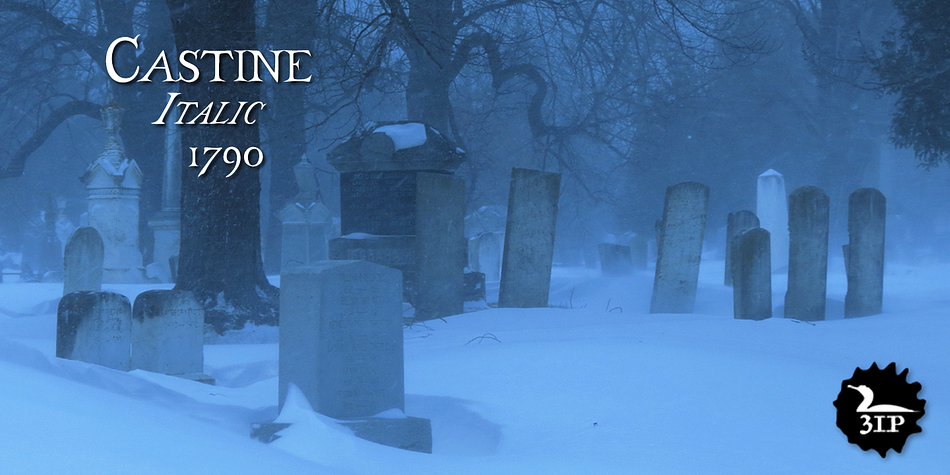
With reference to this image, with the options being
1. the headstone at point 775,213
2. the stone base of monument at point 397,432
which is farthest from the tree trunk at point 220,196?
the headstone at point 775,213

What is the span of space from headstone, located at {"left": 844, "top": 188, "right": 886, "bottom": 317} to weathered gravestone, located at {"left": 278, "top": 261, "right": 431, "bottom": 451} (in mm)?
7672

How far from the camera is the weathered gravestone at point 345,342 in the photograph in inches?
177

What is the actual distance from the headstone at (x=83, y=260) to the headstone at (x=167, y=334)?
267 cm

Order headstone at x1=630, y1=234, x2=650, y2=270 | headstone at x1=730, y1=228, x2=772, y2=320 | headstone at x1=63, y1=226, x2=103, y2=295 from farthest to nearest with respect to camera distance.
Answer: headstone at x1=630, y1=234, x2=650, y2=270
headstone at x1=730, y1=228, x2=772, y2=320
headstone at x1=63, y1=226, x2=103, y2=295

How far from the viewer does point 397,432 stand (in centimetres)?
443

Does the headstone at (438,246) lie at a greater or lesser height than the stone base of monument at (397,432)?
greater

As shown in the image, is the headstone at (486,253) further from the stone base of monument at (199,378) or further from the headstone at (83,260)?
the stone base of monument at (199,378)

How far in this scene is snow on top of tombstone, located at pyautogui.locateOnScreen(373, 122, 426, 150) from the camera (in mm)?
10867

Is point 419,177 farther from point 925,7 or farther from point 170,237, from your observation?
point 170,237

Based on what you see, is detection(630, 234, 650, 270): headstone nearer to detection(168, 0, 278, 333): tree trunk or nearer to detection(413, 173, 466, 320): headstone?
detection(413, 173, 466, 320): headstone

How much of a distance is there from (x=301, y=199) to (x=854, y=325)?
42.5 ft

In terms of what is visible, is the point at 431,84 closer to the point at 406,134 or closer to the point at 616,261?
the point at 406,134

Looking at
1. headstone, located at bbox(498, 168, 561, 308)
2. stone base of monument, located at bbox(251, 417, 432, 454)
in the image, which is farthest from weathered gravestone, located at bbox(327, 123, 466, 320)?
stone base of monument, located at bbox(251, 417, 432, 454)

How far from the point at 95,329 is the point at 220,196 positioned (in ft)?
7.39
